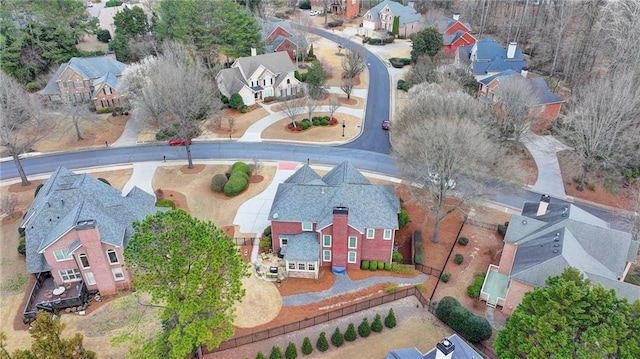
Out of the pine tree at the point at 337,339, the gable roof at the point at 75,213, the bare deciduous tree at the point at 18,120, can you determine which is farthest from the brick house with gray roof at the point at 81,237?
the pine tree at the point at 337,339

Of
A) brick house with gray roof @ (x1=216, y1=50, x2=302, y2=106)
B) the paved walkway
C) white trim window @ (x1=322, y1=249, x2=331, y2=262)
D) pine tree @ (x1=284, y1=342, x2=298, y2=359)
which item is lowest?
the paved walkway

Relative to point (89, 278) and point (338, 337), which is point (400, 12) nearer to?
point (338, 337)

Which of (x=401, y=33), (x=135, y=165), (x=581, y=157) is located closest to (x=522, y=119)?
(x=581, y=157)

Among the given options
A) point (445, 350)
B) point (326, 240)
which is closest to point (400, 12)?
point (326, 240)

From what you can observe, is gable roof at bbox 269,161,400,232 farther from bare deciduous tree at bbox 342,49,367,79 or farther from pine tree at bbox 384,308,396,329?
bare deciduous tree at bbox 342,49,367,79

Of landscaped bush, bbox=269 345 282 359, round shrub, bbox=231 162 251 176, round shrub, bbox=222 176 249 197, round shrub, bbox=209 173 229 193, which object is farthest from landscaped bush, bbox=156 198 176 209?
landscaped bush, bbox=269 345 282 359

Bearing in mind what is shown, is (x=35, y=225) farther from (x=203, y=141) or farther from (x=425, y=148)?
(x=425, y=148)

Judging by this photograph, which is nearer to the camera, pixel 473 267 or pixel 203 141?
pixel 473 267
